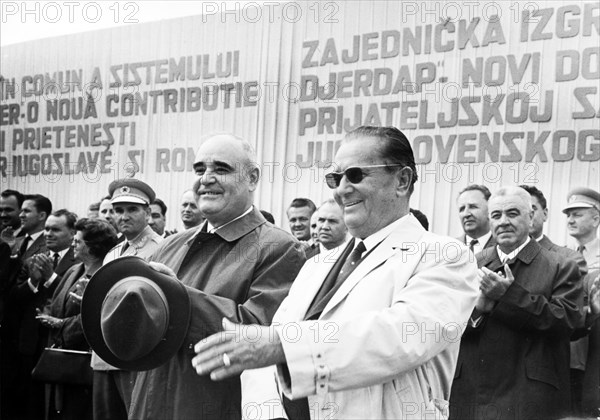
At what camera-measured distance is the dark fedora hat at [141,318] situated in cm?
269

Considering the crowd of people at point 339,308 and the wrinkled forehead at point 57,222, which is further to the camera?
the wrinkled forehead at point 57,222

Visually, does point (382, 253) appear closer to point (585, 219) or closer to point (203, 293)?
point (203, 293)

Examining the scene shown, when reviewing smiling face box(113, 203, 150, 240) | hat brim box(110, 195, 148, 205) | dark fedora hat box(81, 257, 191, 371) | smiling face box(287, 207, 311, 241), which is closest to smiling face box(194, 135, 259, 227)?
dark fedora hat box(81, 257, 191, 371)

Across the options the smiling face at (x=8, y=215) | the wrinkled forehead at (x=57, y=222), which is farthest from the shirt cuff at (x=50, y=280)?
the smiling face at (x=8, y=215)

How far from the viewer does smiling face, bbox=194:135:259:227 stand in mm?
3361

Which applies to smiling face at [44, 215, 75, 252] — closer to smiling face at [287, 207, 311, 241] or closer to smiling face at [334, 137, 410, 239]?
smiling face at [287, 207, 311, 241]

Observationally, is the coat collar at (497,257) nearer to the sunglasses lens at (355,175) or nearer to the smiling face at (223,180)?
the smiling face at (223,180)

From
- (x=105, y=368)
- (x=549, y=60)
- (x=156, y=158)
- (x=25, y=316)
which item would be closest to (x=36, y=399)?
(x=25, y=316)

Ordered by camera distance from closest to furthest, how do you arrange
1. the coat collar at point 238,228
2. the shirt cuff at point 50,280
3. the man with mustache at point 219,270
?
1. the man with mustache at point 219,270
2. the coat collar at point 238,228
3. the shirt cuff at point 50,280

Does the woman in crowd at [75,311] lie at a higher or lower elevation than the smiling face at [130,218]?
lower

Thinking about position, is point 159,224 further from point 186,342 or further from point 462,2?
point 186,342

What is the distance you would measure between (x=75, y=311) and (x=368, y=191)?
10.9 ft

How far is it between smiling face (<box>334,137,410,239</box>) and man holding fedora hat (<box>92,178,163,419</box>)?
77.9 inches

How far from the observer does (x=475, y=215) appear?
5613 millimetres
